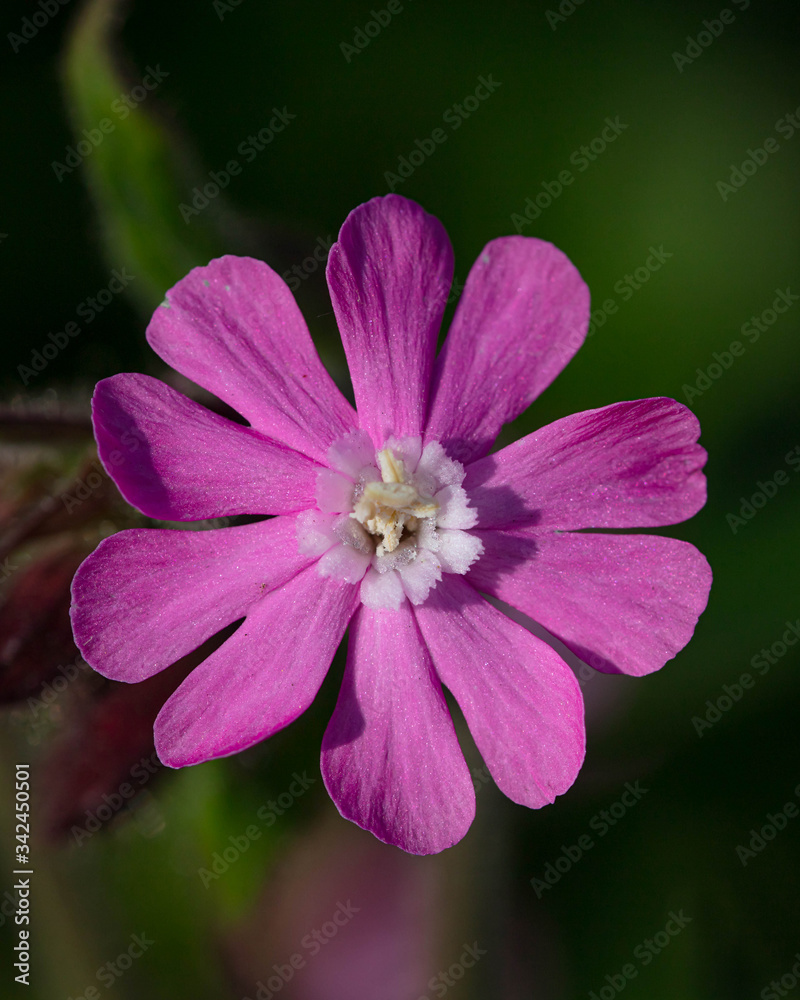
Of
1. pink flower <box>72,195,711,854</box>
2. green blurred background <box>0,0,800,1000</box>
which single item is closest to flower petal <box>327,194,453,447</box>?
pink flower <box>72,195,711,854</box>

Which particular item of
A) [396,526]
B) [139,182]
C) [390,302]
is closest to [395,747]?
[396,526]

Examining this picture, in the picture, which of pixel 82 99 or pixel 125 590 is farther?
pixel 82 99

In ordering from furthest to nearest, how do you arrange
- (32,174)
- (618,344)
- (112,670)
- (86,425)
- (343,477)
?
(618,344), (32,174), (86,425), (343,477), (112,670)

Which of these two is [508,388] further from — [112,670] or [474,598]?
[112,670]

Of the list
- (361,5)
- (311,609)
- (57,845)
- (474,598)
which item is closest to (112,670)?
(311,609)

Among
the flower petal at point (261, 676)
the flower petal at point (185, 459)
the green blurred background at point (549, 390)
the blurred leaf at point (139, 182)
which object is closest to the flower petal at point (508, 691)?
the flower petal at point (261, 676)

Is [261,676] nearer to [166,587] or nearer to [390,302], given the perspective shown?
[166,587]

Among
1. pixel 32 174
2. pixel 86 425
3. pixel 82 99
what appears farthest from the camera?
pixel 32 174
